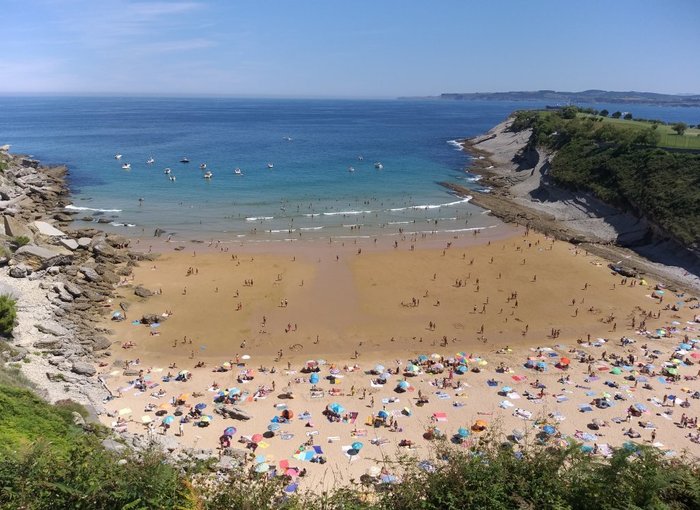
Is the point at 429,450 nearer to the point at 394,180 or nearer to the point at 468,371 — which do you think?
the point at 468,371

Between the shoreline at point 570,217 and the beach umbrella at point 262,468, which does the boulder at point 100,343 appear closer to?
the beach umbrella at point 262,468

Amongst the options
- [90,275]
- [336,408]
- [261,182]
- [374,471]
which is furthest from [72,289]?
[261,182]

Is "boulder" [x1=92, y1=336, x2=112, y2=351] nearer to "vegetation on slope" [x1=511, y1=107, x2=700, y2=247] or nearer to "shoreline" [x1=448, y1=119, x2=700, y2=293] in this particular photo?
"shoreline" [x1=448, y1=119, x2=700, y2=293]

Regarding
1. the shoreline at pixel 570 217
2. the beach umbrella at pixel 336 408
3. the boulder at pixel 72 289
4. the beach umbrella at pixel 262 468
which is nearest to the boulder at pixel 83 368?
the boulder at pixel 72 289

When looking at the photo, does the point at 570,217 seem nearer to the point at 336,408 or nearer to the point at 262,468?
the point at 336,408

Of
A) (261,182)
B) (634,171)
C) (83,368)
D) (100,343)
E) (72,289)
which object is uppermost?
(634,171)

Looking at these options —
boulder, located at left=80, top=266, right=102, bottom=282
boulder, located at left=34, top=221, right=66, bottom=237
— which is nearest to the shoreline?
boulder, located at left=80, top=266, right=102, bottom=282
